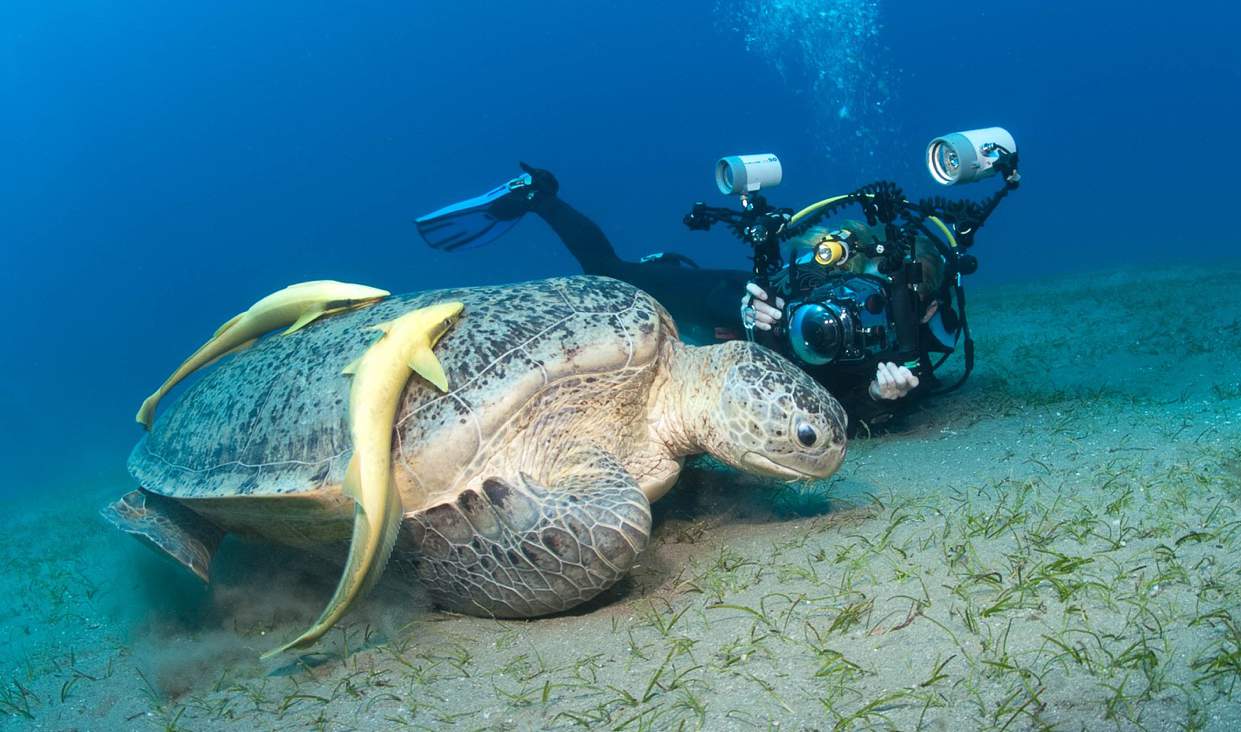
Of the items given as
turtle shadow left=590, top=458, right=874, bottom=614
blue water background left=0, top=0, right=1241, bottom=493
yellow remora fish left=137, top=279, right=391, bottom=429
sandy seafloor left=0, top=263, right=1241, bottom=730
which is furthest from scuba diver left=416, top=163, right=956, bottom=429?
blue water background left=0, top=0, right=1241, bottom=493

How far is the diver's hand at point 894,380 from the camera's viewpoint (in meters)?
3.76

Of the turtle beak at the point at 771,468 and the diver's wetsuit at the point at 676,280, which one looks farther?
the diver's wetsuit at the point at 676,280

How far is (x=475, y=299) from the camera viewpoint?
131 inches

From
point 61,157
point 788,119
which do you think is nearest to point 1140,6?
point 788,119

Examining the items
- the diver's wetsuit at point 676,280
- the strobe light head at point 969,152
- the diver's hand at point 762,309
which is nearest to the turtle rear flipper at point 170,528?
the diver's hand at point 762,309

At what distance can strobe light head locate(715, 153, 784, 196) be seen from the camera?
13.7 ft

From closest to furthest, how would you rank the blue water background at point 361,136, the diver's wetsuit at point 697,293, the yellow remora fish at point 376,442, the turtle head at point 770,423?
the yellow remora fish at point 376,442 < the turtle head at point 770,423 < the diver's wetsuit at point 697,293 < the blue water background at point 361,136

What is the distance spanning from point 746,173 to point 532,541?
105 inches

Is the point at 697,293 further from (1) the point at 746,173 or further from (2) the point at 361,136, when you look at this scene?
(2) the point at 361,136

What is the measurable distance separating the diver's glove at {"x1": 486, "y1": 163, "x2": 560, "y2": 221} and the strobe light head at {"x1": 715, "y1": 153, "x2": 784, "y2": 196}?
3.66m

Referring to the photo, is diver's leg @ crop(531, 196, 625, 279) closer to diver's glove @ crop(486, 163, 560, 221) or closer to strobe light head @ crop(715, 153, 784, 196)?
diver's glove @ crop(486, 163, 560, 221)

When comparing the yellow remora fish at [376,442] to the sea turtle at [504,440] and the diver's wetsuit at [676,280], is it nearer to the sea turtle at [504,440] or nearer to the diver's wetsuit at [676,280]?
the sea turtle at [504,440]

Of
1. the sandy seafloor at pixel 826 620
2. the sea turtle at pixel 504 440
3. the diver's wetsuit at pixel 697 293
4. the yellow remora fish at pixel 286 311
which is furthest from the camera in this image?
the diver's wetsuit at pixel 697 293

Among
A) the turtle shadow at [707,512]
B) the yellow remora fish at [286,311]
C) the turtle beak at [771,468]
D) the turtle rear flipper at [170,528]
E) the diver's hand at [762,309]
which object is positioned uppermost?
the yellow remora fish at [286,311]
